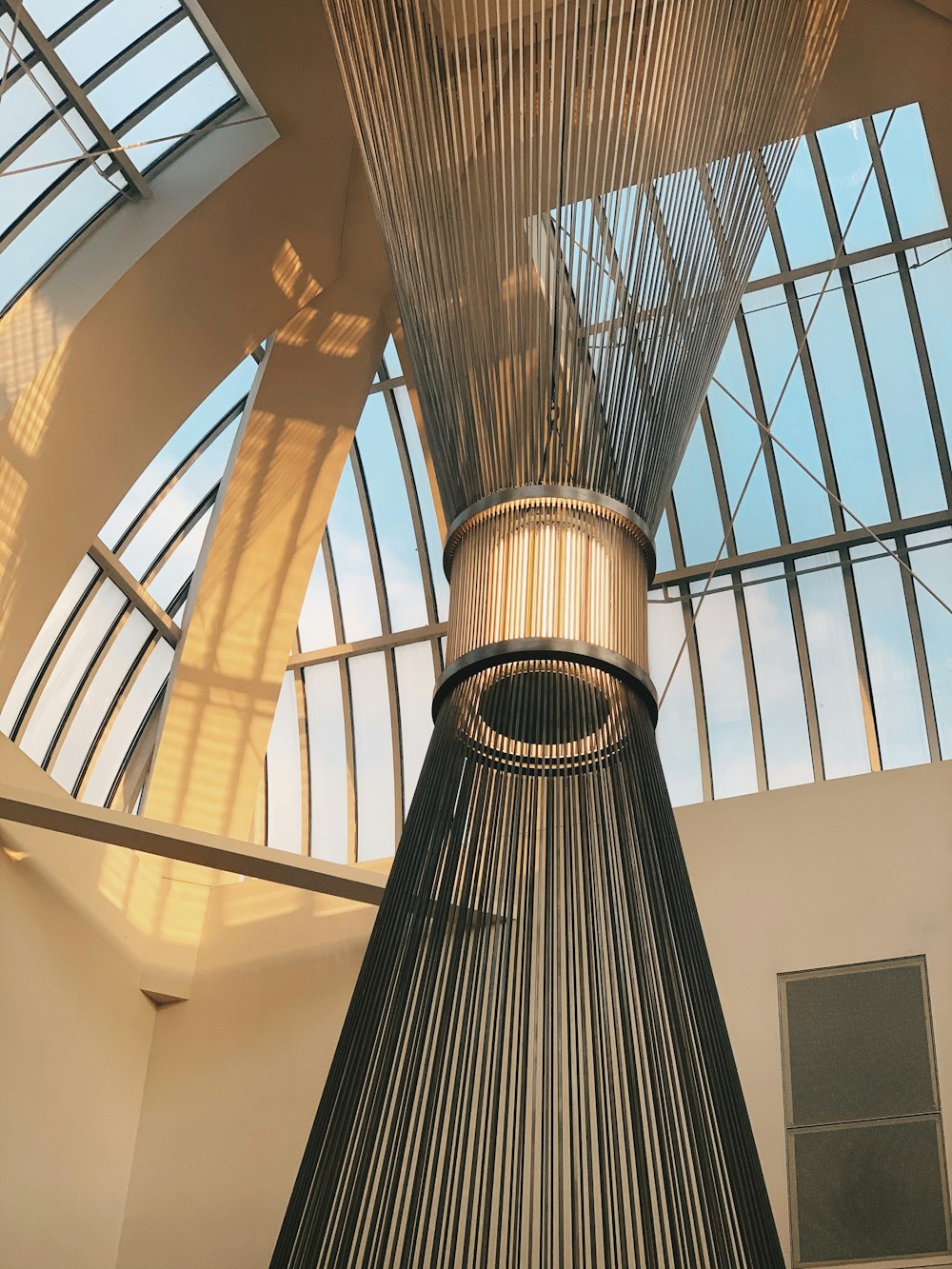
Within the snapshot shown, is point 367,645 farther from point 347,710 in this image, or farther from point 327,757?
point 327,757

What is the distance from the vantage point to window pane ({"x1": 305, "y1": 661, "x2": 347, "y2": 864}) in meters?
16.7

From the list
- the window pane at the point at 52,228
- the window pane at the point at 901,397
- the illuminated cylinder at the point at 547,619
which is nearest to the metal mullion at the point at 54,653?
the window pane at the point at 52,228

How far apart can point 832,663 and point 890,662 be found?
57cm

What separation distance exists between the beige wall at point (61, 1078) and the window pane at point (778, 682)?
6.99 m

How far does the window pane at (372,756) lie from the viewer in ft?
53.0

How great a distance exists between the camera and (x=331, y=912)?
1081 centimetres

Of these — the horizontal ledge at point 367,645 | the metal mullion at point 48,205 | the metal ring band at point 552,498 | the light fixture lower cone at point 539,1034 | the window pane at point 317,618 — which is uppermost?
the window pane at point 317,618

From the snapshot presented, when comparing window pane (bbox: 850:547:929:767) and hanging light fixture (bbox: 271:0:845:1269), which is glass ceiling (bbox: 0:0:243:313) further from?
window pane (bbox: 850:547:929:767)

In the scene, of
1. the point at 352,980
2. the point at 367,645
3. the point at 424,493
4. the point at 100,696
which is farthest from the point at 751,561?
the point at 100,696

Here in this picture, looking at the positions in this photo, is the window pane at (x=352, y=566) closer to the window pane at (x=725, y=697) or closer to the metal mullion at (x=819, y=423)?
the window pane at (x=725, y=697)

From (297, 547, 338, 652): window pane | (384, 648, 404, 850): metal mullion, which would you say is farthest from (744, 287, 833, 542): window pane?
(297, 547, 338, 652): window pane

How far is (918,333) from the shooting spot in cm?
1361

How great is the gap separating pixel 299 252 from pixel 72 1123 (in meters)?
6.42

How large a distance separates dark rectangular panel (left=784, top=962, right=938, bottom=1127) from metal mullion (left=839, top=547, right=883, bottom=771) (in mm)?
5140
